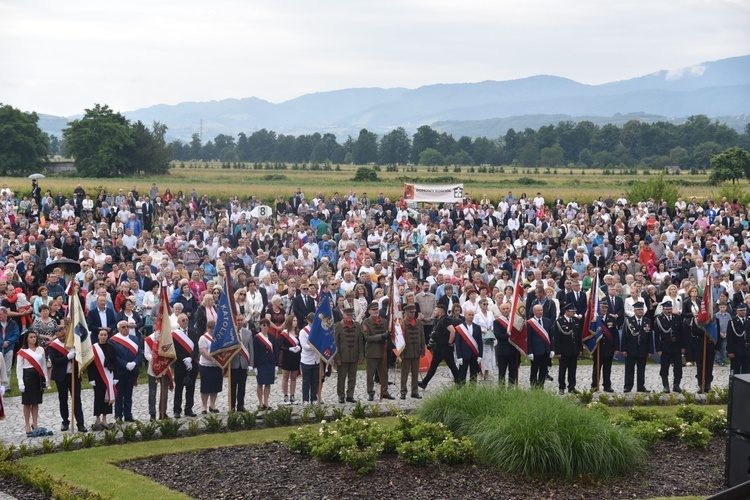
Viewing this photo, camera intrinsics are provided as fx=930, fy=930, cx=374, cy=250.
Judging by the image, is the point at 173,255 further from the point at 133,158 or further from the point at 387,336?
the point at 133,158

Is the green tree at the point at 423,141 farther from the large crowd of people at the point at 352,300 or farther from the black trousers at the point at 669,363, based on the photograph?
the black trousers at the point at 669,363

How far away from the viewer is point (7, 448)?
13930 mm

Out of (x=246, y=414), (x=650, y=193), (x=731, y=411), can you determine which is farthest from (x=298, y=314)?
(x=650, y=193)

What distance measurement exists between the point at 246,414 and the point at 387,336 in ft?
12.1

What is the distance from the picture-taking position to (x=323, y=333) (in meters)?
17.1

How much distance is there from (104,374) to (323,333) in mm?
3965

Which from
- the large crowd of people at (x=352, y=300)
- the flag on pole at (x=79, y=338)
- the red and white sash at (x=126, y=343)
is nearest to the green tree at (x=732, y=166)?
the large crowd of people at (x=352, y=300)

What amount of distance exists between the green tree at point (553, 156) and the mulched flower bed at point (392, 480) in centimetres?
11121

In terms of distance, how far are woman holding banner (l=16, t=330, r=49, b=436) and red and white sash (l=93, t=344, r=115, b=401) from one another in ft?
2.69

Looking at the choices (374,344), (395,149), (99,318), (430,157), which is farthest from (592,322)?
(395,149)

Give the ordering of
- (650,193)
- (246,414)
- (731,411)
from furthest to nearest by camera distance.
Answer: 1. (650,193)
2. (246,414)
3. (731,411)

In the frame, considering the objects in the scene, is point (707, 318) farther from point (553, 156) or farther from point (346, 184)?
point (553, 156)

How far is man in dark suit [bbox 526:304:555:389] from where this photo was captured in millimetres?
18047

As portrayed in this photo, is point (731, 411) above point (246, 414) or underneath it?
above
